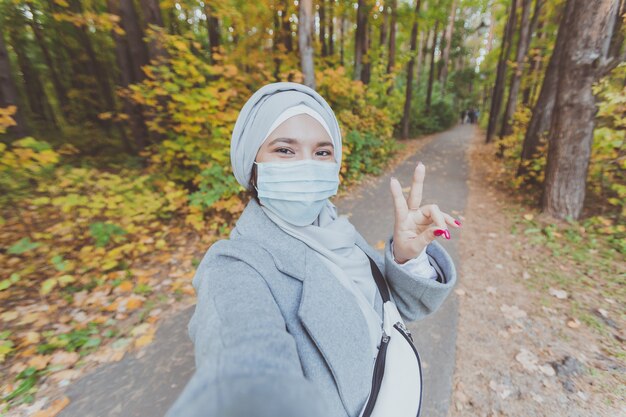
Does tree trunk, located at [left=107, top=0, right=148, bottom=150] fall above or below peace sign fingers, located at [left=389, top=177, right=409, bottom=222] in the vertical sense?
above

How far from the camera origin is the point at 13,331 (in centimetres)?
233

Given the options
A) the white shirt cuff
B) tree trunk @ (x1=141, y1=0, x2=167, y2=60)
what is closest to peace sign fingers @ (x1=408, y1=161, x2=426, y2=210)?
the white shirt cuff

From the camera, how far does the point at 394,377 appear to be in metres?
1.10

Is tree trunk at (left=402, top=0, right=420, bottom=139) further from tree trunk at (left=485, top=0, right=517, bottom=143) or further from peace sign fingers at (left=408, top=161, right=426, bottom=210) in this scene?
peace sign fingers at (left=408, top=161, right=426, bottom=210)

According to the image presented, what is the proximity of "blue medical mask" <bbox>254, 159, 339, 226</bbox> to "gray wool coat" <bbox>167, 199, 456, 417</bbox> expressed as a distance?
0.10 m

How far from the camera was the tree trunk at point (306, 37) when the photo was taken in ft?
15.9

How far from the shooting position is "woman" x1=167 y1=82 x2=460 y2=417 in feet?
1.96

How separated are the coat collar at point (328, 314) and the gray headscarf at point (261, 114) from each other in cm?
37

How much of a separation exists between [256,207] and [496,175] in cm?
841

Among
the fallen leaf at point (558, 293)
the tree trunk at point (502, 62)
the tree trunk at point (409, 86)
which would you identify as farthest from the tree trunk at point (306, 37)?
the tree trunk at point (502, 62)

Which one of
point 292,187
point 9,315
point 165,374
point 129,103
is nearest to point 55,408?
point 165,374

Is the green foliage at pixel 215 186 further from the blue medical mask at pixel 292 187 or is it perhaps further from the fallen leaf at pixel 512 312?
the fallen leaf at pixel 512 312

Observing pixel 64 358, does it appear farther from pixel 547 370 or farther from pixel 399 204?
pixel 547 370

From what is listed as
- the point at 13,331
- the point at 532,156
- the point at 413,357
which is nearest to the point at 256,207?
the point at 413,357
